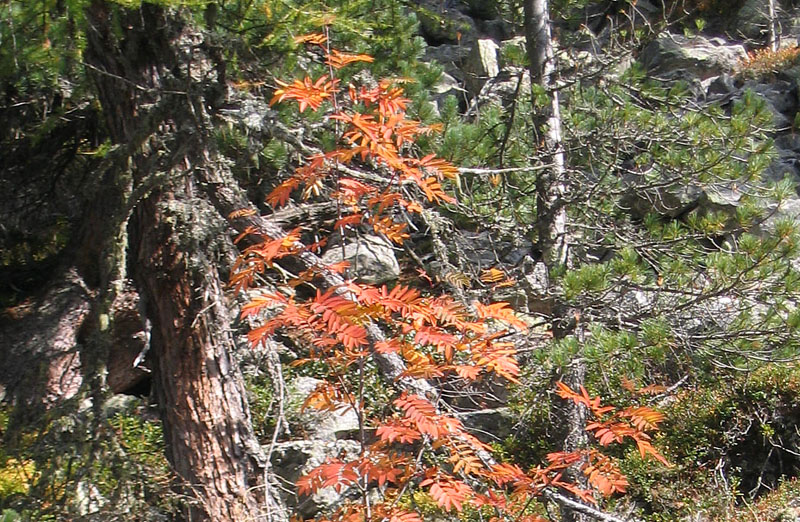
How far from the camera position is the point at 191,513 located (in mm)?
3418

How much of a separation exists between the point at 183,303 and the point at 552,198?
A: 7.48 feet

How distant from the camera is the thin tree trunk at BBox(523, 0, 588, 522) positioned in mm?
4070

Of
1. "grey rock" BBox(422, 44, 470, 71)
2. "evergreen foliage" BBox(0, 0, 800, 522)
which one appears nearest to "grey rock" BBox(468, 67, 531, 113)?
"evergreen foliage" BBox(0, 0, 800, 522)

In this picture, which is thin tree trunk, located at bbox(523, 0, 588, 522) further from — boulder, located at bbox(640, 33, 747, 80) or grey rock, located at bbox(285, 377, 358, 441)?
boulder, located at bbox(640, 33, 747, 80)

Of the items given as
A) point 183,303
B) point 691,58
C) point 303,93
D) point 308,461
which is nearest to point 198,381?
point 183,303

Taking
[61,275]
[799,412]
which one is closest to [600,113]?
[799,412]

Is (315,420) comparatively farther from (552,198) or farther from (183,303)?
(552,198)

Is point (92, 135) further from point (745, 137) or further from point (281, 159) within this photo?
point (745, 137)

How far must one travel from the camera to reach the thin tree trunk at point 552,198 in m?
4.07

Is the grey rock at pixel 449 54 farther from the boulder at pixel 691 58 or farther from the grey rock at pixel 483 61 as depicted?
the boulder at pixel 691 58

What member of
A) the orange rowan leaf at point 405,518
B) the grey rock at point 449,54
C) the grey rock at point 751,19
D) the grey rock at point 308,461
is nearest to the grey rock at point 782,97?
the grey rock at point 751,19

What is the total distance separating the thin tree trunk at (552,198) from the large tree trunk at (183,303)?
1.79 metres

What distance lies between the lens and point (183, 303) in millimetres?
3543

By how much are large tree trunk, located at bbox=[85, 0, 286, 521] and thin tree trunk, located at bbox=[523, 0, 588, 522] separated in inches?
70.5
